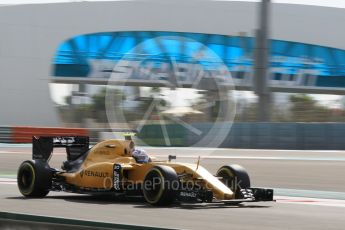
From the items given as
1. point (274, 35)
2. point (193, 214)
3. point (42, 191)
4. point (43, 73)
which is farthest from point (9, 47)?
point (193, 214)

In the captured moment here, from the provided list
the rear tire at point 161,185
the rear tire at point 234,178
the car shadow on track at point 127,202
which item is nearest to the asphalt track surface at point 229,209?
the car shadow on track at point 127,202

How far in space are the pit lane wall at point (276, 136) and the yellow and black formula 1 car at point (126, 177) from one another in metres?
14.6

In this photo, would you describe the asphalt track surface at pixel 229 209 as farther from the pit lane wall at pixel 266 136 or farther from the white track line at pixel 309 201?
the pit lane wall at pixel 266 136

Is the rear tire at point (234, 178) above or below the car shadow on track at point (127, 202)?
above

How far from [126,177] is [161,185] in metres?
0.93

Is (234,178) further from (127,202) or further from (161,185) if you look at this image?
(127,202)

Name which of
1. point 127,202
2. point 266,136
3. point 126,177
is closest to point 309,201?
point 127,202

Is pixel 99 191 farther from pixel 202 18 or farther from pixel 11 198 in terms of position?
pixel 202 18

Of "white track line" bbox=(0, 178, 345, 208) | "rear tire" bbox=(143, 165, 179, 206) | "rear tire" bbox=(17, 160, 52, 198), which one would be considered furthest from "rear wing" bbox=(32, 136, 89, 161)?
"white track line" bbox=(0, 178, 345, 208)

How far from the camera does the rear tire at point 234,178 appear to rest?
10.6 m

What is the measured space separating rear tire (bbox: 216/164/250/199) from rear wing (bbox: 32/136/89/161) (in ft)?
8.33

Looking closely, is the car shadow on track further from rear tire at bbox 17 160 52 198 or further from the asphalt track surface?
rear tire at bbox 17 160 52 198

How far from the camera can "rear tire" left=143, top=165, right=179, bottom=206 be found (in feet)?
32.1

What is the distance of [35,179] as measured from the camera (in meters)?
11.4
